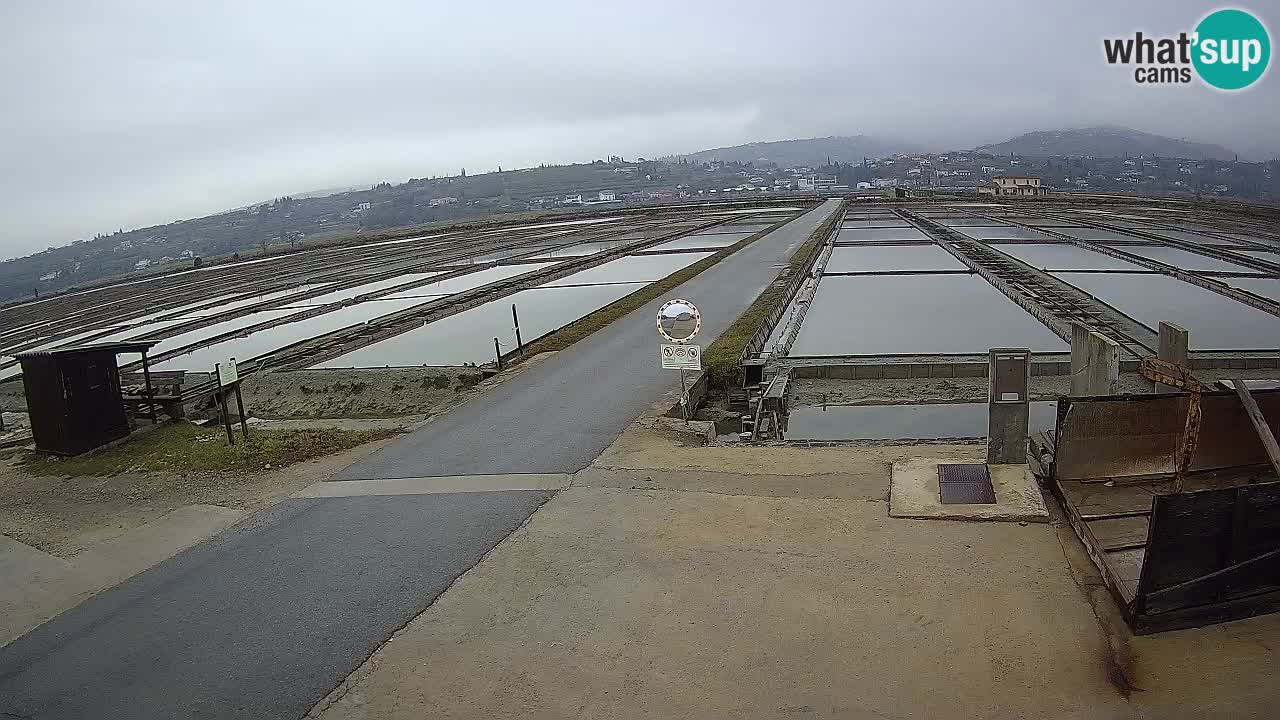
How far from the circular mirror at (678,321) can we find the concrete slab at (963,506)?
3.15 meters

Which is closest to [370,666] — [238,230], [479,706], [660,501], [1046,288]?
[479,706]

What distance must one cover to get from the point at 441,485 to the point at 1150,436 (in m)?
6.39

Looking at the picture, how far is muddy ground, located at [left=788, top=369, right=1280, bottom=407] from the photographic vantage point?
10.6 m

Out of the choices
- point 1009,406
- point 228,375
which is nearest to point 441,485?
point 228,375

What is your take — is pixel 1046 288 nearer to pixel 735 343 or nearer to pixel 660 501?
pixel 735 343

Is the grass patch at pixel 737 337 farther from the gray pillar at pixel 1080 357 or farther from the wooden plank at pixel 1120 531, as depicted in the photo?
the wooden plank at pixel 1120 531

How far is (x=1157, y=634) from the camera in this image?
451 cm

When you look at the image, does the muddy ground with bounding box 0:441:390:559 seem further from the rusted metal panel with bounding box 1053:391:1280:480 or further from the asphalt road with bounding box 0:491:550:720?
the rusted metal panel with bounding box 1053:391:1280:480

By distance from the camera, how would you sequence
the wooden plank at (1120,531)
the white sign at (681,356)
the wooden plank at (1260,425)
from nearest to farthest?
1. the wooden plank at (1120,531)
2. the wooden plank at (1260,425)
3. the white sign at (681,356)

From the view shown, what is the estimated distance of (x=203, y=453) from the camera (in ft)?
30.2

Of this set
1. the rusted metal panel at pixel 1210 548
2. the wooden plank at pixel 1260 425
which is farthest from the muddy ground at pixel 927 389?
the rusted metal panel at pixel 1210 548

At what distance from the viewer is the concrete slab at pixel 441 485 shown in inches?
289

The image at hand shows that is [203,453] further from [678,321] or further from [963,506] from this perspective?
[963,506]

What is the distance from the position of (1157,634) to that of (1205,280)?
57.8ft
